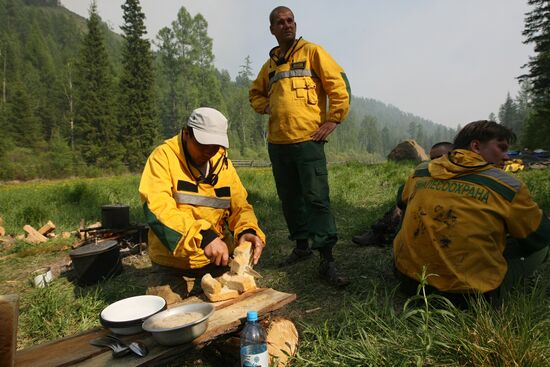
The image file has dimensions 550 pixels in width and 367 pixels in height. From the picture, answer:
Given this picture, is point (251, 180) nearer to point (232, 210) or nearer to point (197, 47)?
point (232, 210)

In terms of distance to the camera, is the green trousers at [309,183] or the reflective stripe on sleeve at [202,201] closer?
the reflective stripe on sleeve at [202,201]

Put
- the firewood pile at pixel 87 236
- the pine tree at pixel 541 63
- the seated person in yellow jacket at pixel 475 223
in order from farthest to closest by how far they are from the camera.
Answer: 1. the pine tree at pixel 541 63
2. the firewood pile at pixel 87 236
3. the seated person in yellow jacket at pixel 475 223

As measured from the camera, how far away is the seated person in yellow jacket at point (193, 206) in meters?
2.52

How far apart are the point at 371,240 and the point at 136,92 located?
32.4 metres

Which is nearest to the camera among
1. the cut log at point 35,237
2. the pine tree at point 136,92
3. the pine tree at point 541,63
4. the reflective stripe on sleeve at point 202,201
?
the reflective stripe on sleeve at point 202,201

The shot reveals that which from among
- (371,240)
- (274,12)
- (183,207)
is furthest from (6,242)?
(371,240)

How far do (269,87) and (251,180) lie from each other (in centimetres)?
787

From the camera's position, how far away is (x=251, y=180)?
11.8 meters

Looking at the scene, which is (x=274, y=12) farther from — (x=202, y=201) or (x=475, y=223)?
(x=475, y=223)

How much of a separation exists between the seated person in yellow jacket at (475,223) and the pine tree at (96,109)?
33362 millimetres

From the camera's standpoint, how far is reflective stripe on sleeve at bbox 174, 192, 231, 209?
2.83m

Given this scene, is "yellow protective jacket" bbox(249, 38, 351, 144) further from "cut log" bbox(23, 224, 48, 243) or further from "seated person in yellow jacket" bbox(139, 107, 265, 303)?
"cut log" bbox(23, 224, 48, 243)

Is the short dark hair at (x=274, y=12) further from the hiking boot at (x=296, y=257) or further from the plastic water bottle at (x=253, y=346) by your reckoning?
the plastic water bottle at (x=253, y=346)

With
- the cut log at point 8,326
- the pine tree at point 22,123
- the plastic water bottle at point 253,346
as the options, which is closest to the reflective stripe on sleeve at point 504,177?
the plastic water bottle at point 253,346
